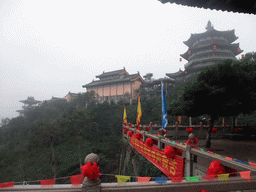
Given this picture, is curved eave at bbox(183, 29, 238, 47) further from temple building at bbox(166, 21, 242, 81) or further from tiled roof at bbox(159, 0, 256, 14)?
tiled roof at bbox(159, 0, 256, 14)

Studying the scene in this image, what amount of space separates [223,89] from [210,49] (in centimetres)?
2518

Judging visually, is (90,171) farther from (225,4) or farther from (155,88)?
(155,88)

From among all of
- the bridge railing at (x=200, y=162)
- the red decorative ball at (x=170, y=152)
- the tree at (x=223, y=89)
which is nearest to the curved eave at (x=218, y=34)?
the tree at (x=223, y=89)

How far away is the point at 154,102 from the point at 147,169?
1546 cm

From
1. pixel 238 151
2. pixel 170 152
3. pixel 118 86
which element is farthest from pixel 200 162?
pixel 118 86

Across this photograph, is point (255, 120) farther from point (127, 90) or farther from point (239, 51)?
point (127, 90)

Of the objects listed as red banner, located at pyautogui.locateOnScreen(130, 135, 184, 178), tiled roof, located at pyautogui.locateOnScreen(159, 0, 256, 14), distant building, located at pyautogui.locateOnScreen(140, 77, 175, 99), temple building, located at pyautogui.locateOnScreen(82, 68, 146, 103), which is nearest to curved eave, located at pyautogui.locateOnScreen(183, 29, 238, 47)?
distant building, located at pyautogui.locateOnScreen(140, 77, 175, 99)

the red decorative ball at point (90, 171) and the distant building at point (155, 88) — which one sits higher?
the distant building at point (155, 88)

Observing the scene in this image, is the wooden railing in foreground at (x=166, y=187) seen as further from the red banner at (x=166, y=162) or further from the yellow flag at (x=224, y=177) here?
the red banner at (x=166, y=162)

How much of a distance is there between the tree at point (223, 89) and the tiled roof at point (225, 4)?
2956 millimetres

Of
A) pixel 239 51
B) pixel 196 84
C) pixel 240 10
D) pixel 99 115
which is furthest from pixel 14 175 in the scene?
pixel 239 51

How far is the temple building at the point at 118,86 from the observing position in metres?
31.5

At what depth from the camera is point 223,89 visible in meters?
6.16

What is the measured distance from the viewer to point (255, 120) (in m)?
18.2
